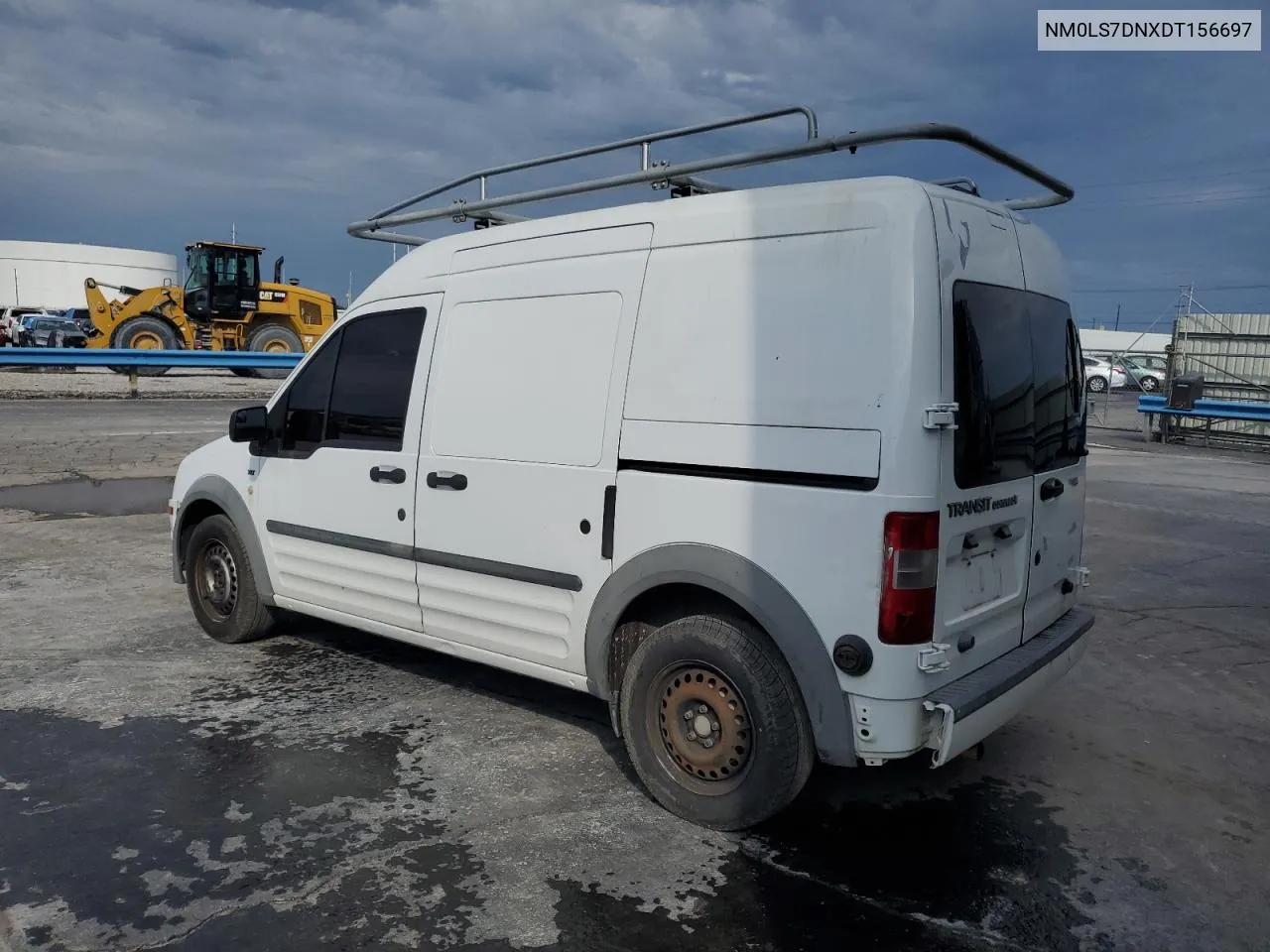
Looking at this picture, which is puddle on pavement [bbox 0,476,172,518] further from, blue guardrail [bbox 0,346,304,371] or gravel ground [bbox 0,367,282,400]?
gravel ground [bbox 0,367,282,400]

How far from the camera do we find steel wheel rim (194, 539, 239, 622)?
575cm

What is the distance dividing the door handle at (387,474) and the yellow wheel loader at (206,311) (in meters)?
21.1

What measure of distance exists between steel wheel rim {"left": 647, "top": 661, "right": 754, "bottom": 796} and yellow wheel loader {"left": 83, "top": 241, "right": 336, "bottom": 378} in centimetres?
2265

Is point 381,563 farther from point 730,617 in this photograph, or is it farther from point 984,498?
point 984,498

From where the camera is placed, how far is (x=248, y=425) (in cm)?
527

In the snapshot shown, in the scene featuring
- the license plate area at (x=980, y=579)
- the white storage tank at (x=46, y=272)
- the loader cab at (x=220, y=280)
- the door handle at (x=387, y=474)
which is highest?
the white storage tank at (x=46, y=272)

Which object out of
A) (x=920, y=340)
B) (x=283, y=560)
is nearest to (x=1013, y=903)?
(x=920, y=340)

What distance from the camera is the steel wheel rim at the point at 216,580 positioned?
18.9 ft

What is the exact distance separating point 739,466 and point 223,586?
360 centimetres

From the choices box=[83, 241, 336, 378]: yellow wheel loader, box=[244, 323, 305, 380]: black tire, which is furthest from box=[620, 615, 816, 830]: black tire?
box=[244, 323, 305, 380]: black tire

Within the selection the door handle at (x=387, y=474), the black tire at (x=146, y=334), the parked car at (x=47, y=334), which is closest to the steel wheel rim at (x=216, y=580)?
the door handle at (x=387, y=474)

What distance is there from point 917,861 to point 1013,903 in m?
0.35

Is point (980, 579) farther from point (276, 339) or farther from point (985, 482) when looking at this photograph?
point (276, 339)

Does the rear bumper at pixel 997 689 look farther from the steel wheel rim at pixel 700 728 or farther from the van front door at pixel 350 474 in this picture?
the van front door at pixel 350 474
